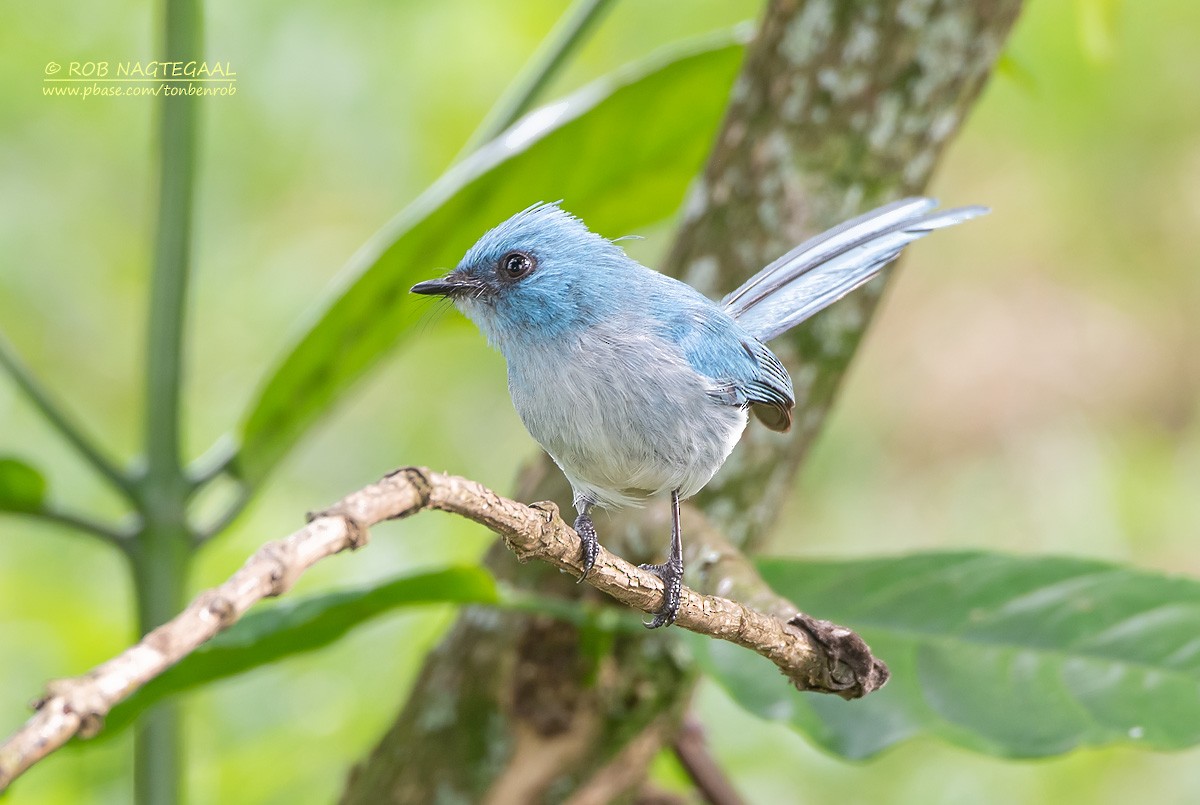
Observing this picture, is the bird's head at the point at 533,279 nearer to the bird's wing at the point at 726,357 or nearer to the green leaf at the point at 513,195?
the bird's wing at the point at 726,357

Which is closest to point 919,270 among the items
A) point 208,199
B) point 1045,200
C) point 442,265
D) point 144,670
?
point 1045,200

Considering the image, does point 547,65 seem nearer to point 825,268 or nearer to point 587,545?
point 825,268

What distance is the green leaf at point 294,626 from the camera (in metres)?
2.21

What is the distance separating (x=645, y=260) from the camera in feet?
17.9

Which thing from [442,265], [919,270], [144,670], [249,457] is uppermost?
[919,270]

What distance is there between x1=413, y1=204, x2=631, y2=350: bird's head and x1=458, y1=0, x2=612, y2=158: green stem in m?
1.00

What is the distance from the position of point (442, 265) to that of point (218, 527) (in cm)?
80

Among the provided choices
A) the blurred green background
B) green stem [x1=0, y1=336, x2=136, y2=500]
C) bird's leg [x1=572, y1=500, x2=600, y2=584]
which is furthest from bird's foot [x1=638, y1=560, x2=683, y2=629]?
the blurred green background

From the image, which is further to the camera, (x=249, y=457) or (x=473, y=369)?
(x=473, y=369)

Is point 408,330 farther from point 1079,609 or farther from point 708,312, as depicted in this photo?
point 1079,609

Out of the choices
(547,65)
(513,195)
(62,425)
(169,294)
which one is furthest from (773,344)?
(62,425)

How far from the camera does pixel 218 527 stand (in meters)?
2.60

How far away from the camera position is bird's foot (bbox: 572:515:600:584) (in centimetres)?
150

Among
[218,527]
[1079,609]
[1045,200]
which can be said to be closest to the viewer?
[1079,609]
